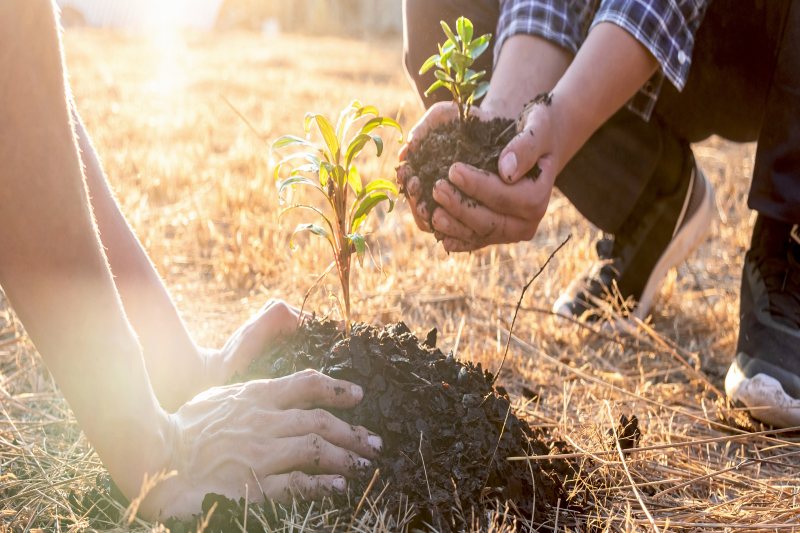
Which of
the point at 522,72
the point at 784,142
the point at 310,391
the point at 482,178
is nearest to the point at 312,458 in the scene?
the point at 310,391

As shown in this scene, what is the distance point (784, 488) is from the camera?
1.66m

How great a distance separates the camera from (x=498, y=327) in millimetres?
2439

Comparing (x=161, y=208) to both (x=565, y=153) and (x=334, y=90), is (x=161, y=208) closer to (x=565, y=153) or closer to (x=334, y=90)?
(x=565, y=153)

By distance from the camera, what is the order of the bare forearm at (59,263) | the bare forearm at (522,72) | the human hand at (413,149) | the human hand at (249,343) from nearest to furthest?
the bare forearm at (59,263) < the human hand at (249,343) < the human hand at (413,149) < the bare forearm at (522,72)

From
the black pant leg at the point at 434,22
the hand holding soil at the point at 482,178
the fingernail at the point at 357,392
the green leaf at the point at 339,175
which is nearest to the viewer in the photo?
the fingernail at the point at 357,392

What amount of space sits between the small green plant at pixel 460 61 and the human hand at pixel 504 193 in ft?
0.59

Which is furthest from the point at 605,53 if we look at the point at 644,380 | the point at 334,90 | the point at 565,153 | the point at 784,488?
the point at 334,90

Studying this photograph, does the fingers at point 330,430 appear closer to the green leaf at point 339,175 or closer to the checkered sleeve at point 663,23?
the green leaf at point 339,175

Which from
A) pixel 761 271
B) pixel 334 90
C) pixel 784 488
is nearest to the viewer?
pixel 784 488

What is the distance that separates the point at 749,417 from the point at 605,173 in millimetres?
1108

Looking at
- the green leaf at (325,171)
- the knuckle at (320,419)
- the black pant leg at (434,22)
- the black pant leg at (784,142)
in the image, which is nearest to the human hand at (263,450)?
the knuckle at (320,419)

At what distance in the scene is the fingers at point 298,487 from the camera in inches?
58.2

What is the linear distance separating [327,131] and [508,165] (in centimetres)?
49

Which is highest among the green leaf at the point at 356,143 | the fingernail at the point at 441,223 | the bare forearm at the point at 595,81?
the bare forearm at the point at 595,81
